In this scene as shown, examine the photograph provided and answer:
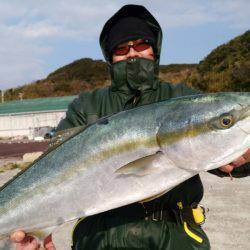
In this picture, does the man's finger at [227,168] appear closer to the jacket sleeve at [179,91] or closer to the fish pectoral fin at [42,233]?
the jacket sleeve at [179,91]

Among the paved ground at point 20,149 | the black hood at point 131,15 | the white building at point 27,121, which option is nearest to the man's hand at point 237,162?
the black hood at point 131,15

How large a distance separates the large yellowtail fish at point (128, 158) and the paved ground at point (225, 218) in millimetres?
4188

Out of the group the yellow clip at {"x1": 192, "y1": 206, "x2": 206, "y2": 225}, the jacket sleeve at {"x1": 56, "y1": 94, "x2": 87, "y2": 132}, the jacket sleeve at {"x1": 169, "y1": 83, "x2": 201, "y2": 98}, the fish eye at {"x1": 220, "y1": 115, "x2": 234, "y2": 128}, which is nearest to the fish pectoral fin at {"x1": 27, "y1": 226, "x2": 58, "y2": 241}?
the jacket sleeve at {"x1": 56, "y1": 94, "x2": 87, "y2": 132}

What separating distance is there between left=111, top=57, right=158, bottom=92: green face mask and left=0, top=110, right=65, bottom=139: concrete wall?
42891 millimetres

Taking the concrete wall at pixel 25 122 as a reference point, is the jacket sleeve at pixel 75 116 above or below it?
above

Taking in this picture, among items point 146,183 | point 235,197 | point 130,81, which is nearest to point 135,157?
point 146,183

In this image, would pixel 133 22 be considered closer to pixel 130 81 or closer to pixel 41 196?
pixel 130 81

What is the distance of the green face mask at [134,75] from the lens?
4.03 m

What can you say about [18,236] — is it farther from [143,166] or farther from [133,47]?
[133,47]

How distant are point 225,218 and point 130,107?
15.8 feet

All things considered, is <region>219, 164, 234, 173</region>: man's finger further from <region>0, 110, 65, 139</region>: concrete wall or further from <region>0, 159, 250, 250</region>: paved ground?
<region>0, 110, 65, 139</region>: concrete wall

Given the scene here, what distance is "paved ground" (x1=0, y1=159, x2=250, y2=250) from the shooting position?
700 cm

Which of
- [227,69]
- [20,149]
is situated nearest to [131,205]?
[20,149]

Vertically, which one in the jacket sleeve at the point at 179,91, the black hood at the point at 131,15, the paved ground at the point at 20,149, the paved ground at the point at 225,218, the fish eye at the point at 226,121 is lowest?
the paved ground at the point at 20,149
